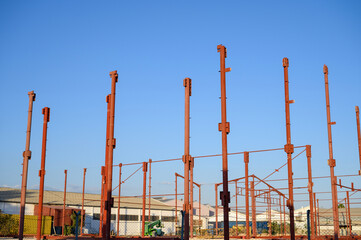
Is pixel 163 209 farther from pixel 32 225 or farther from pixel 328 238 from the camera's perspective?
pixel 328 238

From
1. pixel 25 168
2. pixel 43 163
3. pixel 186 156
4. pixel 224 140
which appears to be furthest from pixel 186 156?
pixel 43 163

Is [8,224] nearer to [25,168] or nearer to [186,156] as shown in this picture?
[25,168]

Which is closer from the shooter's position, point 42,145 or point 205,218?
point 42,145

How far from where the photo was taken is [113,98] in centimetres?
1838

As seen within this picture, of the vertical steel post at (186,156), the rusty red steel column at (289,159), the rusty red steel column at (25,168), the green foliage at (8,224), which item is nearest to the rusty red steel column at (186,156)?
the vertical steel post at (186,156)

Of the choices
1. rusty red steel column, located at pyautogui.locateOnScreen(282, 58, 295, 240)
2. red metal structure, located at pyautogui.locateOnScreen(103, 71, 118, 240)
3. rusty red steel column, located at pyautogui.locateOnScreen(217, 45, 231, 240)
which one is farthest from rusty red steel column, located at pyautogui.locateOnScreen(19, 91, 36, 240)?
rusty red steel column, located at pyautogui.locateOnScreen(282, 58, 295, 240)

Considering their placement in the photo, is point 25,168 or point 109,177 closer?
point 109,177

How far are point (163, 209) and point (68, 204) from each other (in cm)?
1725

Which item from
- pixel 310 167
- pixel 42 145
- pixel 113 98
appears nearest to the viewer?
pixel 113 98

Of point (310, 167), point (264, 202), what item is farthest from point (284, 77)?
point (264, 202)

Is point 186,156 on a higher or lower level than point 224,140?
lower

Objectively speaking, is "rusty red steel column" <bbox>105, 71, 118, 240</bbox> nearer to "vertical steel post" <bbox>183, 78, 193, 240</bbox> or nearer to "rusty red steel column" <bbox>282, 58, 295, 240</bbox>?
"vertical steel post" <bbox>183, 78, 193, 240</bbox>

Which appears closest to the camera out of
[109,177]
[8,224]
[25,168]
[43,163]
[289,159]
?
[289,159]

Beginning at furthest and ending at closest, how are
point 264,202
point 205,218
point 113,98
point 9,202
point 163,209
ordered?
point 205,218, point 163,209, point 9,202, point 264,202, point 113,98
